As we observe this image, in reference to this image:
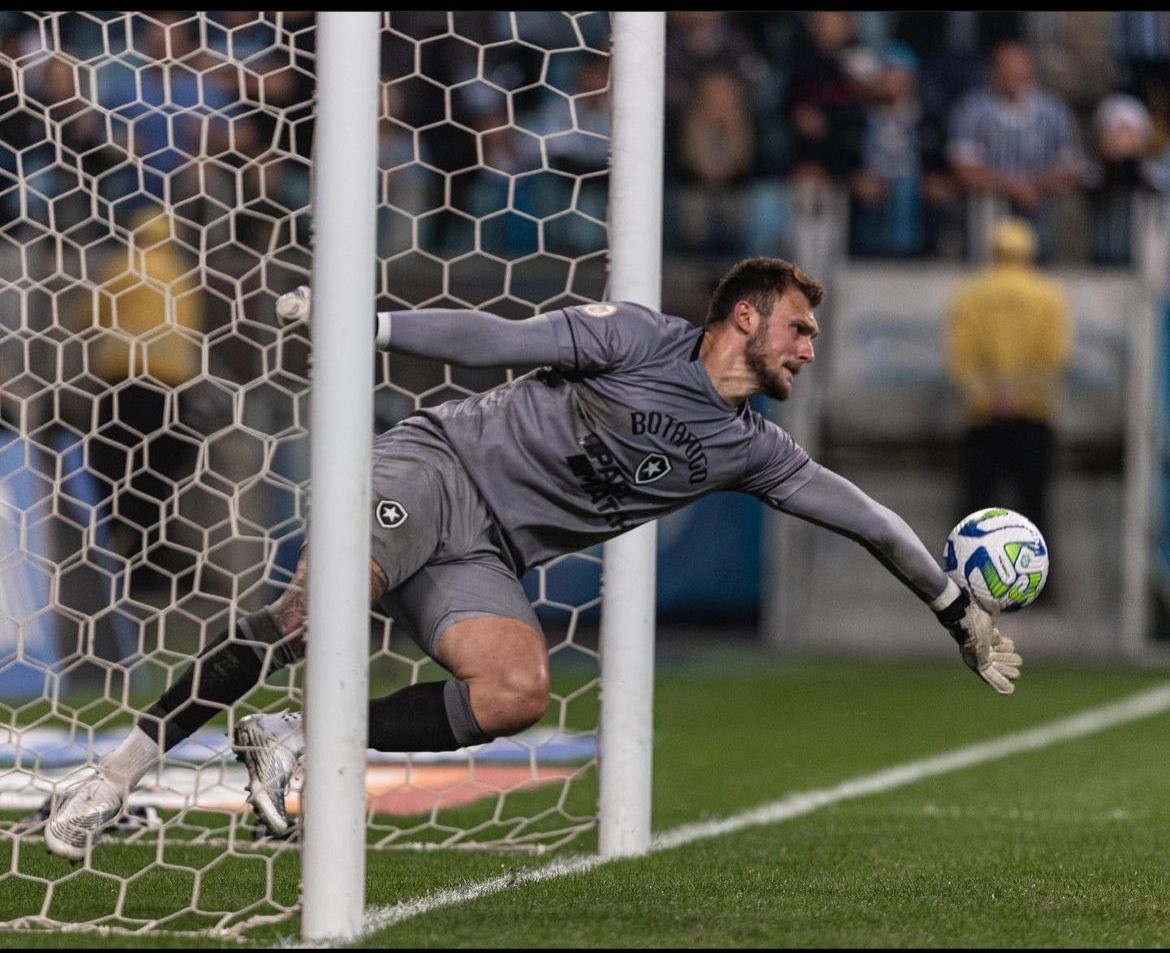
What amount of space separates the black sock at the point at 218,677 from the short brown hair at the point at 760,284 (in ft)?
4.77

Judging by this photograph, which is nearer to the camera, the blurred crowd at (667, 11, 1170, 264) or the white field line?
the white field line

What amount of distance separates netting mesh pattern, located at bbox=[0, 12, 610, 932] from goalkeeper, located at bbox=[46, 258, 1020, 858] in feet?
0.78

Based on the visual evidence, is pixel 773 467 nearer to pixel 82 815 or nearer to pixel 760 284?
pixel 760 284

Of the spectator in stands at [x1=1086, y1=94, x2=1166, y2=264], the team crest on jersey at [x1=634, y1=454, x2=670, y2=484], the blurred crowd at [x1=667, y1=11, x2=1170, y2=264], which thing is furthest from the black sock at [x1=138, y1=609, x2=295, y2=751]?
the spectator in stands at [x1=1086, y1=94, x2=1166, y2=264]

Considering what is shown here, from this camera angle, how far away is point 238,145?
9703 millimetres

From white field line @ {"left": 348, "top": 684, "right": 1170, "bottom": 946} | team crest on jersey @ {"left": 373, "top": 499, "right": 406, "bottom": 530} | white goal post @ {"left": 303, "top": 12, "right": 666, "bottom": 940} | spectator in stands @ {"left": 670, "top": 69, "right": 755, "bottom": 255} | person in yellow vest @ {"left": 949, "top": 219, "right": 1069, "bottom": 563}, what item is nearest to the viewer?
white goal post @ {"left": 303, "top": 12, "right": 666, "bottom": 940}

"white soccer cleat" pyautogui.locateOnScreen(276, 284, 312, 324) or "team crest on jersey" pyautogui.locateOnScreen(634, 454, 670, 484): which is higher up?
"white soccer cleat" pyautogui.locateOnScreen(276, 284, 312, 324)

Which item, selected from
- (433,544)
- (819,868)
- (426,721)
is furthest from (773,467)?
(819,868)

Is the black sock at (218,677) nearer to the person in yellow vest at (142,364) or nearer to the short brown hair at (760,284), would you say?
the short brown hair at (760,284)

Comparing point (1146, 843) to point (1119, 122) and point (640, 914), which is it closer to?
point (640, 914)

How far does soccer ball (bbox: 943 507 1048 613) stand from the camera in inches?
233

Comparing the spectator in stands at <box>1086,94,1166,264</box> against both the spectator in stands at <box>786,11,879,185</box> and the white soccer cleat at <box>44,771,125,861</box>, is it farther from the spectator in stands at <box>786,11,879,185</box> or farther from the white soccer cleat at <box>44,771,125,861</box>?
the white soccer cleat at <box>44,771,125,861</box>

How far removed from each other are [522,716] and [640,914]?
57 cm

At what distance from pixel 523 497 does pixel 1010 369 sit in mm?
9744
